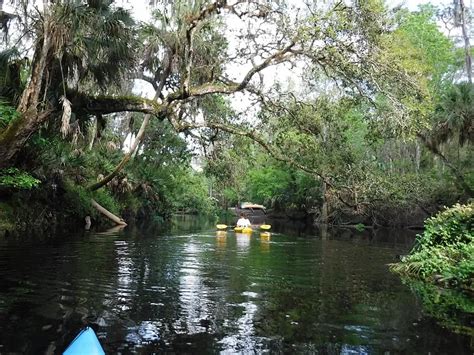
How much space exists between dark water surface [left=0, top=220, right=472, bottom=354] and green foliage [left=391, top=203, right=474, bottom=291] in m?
0.92

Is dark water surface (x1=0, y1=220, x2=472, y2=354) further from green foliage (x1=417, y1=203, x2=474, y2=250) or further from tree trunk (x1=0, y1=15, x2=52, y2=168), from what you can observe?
tree trunk (x1=0, y1=15, x2=52, y2=168)

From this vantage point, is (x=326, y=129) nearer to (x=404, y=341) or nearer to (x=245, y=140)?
(x=245, y=140)

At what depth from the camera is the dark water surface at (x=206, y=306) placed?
5.79 meters

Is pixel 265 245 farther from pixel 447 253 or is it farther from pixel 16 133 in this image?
pixel 16 133

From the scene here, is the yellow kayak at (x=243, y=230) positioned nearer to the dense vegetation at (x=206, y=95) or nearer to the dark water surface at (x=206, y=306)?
the dense vegetation at (x=206, y=95)

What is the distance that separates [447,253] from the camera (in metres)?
11.7

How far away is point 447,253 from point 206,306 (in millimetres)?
6973

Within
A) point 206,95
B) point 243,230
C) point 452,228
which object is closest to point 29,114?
point 206,95

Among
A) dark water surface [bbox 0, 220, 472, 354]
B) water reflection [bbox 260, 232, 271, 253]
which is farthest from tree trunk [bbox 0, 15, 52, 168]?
water reflection [bbox 260, 232, 271, 253]

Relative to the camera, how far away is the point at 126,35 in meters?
15.8

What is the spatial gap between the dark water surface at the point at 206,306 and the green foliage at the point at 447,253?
922 millimetres

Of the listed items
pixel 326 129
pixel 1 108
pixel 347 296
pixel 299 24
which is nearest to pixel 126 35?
pixel 1 108

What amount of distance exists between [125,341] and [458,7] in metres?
34.6

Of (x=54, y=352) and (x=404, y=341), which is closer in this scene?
(x=54, y=352)
